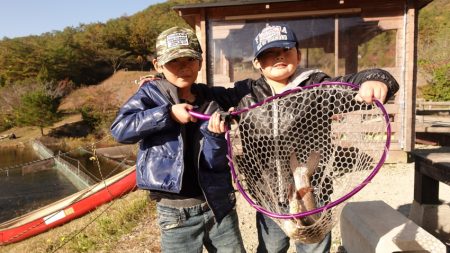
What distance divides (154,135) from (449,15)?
1986 inches

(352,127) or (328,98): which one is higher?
(328,98)

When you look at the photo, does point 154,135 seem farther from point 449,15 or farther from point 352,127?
point 449,15

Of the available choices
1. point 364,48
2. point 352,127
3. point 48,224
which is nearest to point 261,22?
point 364,48

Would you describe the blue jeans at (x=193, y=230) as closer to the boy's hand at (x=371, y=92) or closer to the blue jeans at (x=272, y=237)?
the blue jeans at (x=272, y=237)

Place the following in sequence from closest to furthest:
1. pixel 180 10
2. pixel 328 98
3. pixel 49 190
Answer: pixel 328 98, pixel 180 10, pixel 49 190

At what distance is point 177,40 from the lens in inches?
77.9

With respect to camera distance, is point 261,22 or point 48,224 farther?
point 48,224

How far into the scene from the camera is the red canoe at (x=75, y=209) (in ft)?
29.2

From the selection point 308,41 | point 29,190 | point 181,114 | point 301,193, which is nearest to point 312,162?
point 301,193

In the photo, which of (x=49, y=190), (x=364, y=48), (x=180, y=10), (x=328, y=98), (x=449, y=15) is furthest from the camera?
(x=449, y=15)

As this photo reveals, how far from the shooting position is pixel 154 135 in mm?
1975

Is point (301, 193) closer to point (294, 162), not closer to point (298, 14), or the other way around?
point (294, 162)

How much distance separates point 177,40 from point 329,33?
642cm

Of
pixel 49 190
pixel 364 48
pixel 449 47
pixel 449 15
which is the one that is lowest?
pixel 49 190
